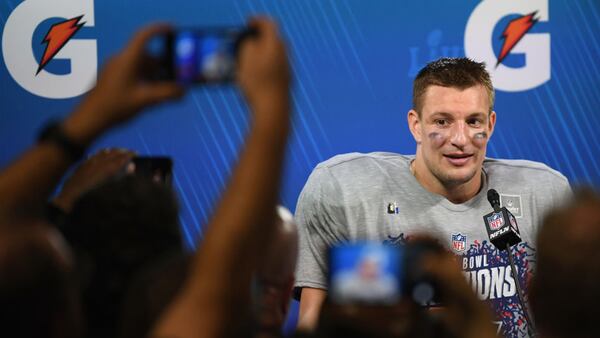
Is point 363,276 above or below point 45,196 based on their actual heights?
below

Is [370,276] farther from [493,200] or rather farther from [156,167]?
[493,200]

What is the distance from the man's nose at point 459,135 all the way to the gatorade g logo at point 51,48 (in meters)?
1.48

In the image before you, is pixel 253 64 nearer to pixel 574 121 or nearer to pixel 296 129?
pixel 296 129

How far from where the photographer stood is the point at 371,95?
3.62 m

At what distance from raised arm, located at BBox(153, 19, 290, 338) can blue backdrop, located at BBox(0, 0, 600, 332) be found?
8.44ft

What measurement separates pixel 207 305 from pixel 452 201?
2.01 metres

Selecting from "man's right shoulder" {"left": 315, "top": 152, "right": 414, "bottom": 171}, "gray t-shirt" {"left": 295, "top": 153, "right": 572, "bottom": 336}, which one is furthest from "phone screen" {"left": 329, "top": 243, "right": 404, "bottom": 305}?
"man's right shoulder" {"left": 315, "top": 152, "right": 414, "bottom": 171}

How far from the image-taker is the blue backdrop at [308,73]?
3570 mm

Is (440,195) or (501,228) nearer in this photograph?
(501,228)

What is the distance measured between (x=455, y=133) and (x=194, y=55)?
183cm

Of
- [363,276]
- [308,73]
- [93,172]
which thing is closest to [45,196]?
[363,276]

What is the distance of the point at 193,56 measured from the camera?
1.11 metres

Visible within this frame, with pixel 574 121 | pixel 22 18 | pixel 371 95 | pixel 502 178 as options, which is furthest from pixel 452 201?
pixel 22 18

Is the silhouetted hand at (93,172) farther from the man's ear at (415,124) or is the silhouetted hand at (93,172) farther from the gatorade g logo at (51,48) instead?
the gatorade g logo at (51,48)
